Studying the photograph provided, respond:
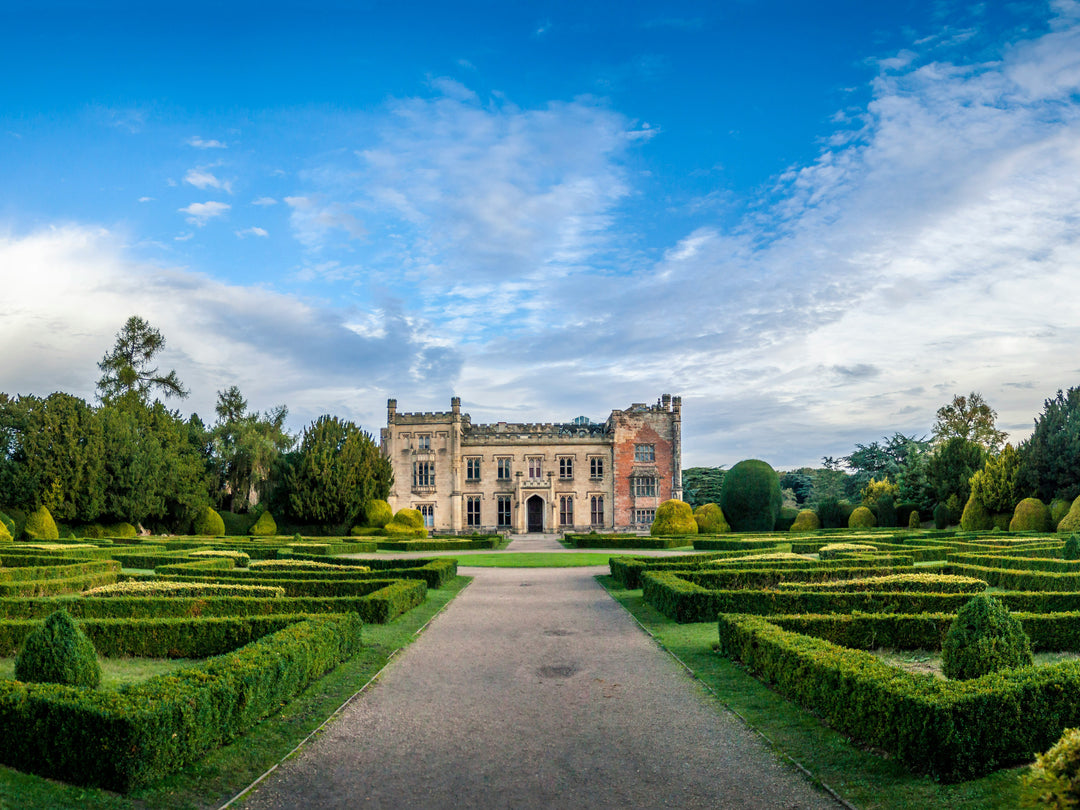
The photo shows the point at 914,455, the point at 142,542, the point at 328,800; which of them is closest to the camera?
the point at 328,800

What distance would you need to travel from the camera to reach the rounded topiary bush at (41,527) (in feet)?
116

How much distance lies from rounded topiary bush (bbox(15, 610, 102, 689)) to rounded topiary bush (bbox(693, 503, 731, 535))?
122 ft

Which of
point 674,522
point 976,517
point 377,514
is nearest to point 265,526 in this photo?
point 377,514

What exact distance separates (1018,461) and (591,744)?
39615 millimetres

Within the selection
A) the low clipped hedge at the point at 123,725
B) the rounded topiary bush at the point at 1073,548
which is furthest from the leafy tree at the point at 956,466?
the low clipped hedge at the point at 123,725

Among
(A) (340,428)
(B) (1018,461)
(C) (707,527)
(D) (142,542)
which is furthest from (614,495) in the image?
(D) (142,542)

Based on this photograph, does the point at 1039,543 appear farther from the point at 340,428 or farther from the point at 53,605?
the point at 340,428

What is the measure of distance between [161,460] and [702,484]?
157 ft

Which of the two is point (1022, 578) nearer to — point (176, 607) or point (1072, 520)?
point (176, 607)

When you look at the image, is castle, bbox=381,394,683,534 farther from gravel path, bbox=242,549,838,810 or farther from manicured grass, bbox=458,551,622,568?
gravel path, bbox=242,549,838,810

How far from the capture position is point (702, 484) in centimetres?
7138

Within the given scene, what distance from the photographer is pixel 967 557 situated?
1972 cm

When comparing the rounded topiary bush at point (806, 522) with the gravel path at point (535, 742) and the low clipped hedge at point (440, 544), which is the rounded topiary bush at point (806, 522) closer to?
the low clipped hedge at point (440, 544)

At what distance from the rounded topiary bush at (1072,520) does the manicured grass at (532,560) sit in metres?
19.9
